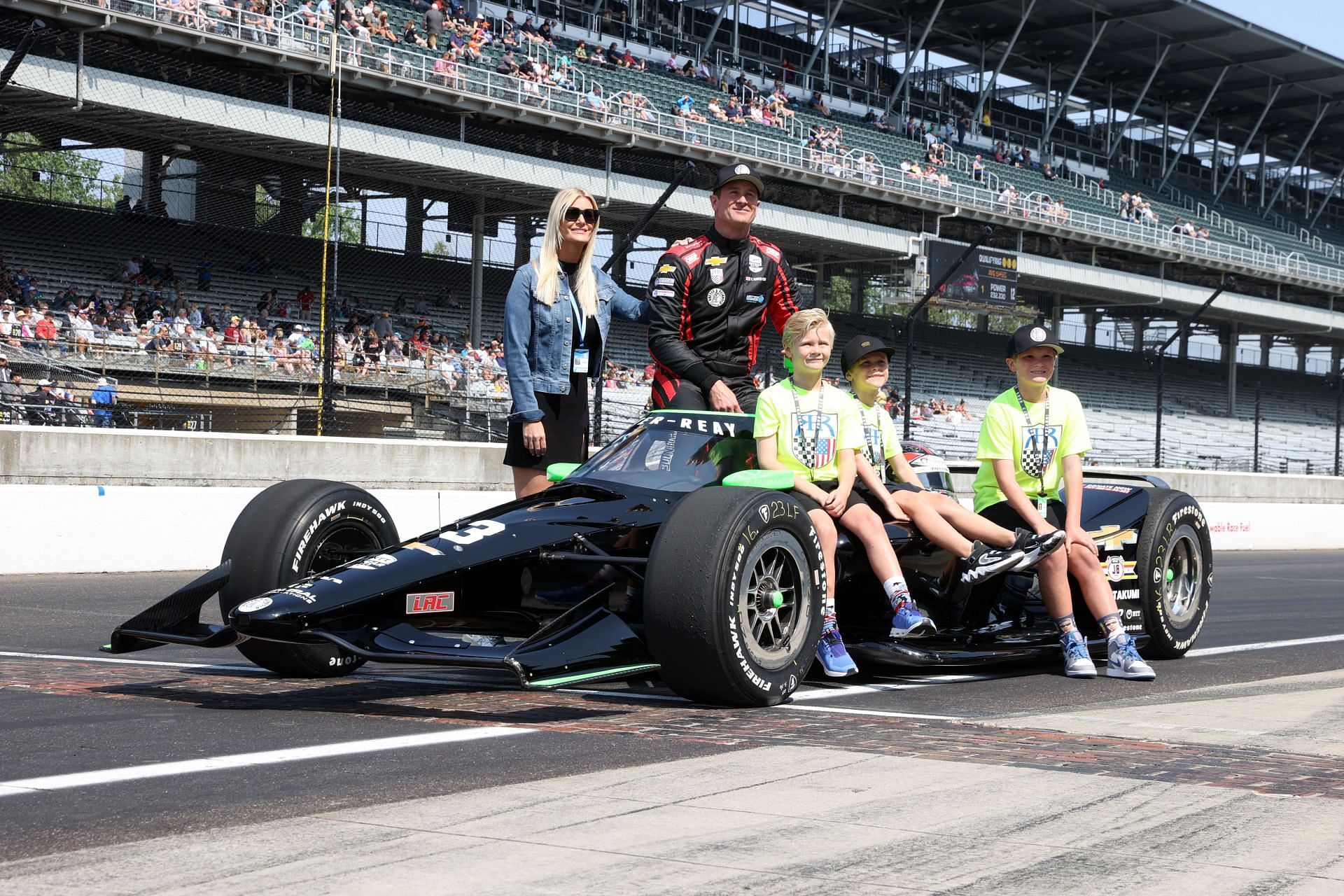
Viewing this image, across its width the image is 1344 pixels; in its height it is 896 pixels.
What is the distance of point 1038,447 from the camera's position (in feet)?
24.2

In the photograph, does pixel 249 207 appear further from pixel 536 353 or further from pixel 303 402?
pixel 536 353

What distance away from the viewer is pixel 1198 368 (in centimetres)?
5200

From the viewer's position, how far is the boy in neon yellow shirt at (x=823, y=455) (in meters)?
6.42

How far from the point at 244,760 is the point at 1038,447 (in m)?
4.31

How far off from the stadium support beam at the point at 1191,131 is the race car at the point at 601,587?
5207 centimetres

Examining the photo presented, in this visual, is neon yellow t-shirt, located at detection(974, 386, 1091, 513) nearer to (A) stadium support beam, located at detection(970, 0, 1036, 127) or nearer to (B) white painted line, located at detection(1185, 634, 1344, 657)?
(B) white painted line, located at detection(1185, 634, 1344, 657)

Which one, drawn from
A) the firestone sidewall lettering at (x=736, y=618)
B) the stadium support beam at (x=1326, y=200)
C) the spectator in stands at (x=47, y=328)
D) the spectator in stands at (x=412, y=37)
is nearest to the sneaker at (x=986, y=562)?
the firestone sidewall lettering at (x=736, y=618)

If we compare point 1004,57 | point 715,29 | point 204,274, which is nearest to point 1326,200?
point 1004,57

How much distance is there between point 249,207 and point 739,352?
18883 mm

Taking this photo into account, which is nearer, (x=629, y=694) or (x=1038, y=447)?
(x=629, y=694)

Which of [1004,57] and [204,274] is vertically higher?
[1004,57]

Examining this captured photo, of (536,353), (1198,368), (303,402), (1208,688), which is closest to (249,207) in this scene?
(303,402)

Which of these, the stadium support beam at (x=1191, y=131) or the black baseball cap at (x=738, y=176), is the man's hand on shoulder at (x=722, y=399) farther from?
the stadium support beam at (x=1191, y=131)

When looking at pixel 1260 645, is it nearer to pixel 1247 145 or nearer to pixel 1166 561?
pixel 1166 561
